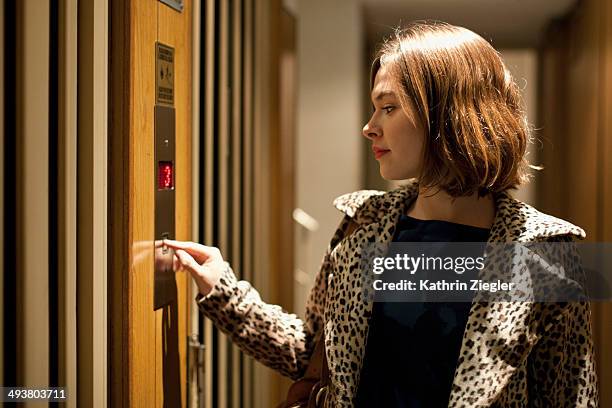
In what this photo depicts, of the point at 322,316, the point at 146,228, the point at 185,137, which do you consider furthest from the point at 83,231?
the point at 322,316

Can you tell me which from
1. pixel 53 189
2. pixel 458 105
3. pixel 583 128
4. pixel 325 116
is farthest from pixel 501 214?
pixel 325 116

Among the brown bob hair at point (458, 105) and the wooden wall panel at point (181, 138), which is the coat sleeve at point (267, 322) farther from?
the brown bob hair at point (458, 105)

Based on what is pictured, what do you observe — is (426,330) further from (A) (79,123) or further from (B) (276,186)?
(B) (276,186)

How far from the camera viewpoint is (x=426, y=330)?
49.4 inches

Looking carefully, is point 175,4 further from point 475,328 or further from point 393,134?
point 475,328

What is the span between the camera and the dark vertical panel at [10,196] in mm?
941

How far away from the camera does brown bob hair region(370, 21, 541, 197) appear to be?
4.05 ft

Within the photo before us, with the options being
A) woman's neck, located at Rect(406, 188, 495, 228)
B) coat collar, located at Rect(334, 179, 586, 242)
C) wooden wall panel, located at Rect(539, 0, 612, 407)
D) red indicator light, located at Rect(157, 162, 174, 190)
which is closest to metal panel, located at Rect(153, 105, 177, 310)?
red indicator light, located at Rect(157, 162, 174, 190)

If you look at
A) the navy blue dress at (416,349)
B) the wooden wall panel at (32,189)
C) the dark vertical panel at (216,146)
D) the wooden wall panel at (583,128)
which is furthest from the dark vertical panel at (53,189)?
the wooden wall panel at (583,128)

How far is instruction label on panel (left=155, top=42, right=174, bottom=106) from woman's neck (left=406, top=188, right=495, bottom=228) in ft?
1.46

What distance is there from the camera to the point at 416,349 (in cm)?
125

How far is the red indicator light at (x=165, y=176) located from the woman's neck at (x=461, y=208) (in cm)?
42

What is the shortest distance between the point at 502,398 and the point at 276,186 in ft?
4.30

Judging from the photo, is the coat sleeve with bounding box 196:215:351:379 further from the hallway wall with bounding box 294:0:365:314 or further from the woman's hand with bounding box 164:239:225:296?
the hallway wall with bounding box 294:0:365:314
